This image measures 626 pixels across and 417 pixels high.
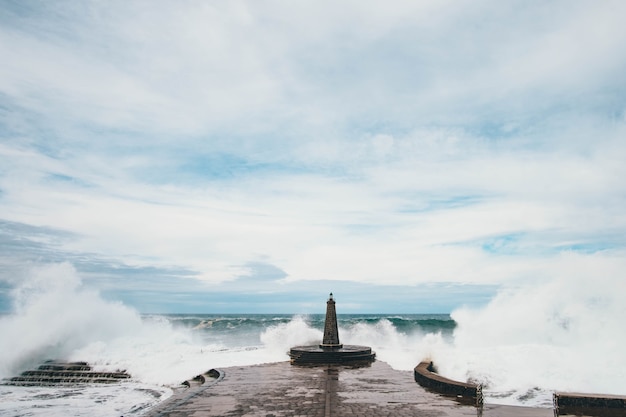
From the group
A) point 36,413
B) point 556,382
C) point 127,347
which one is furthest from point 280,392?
point 127,347

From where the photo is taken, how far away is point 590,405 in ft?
28.7

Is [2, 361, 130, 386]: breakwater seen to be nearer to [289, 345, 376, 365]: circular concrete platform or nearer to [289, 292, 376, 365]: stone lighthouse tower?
[289, 345, 376, 365]: circular concrete platform

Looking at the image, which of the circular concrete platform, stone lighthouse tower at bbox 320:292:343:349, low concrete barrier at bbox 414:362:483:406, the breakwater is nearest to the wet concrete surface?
low concrete barrier at bbox 414:362:483:406

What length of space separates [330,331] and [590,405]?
12.4m

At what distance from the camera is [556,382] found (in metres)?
12.8

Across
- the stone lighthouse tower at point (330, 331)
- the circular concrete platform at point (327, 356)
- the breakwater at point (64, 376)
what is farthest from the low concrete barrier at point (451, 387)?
the breakwater at point (64, 376)

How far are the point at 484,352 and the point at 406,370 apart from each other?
3.99 metres

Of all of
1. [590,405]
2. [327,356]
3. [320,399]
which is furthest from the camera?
[327,356]

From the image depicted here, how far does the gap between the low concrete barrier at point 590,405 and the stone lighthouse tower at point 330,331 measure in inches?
465

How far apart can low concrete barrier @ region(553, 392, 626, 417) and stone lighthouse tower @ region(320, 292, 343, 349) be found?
38.8ft

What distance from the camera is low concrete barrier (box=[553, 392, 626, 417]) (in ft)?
27.9

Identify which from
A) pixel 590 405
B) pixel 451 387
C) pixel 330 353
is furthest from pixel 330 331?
pixel 590 405

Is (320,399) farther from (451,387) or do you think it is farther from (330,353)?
(330,353)

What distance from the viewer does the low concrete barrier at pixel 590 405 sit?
851 centimetres
